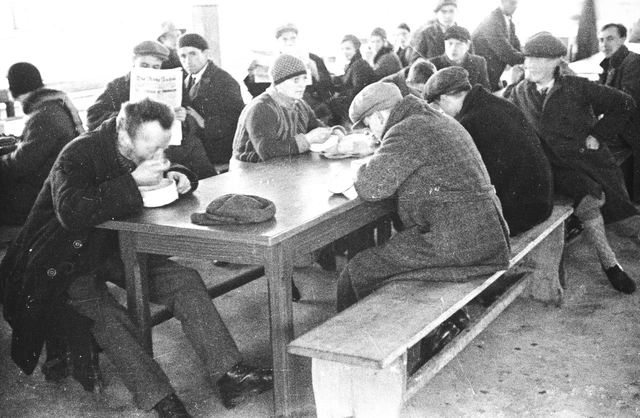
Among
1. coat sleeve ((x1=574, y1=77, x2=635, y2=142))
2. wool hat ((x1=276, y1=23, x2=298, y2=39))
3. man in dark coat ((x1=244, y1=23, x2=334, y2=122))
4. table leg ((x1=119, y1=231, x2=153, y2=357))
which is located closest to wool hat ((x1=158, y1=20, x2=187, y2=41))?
man in dark coat ((x1=244, y1=23, x2=334, y2=122))

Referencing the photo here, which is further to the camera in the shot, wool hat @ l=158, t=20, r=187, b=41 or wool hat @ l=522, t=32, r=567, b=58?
wool hat @ l=158, t=20, r=187, b=41

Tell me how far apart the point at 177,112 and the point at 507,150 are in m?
2.17

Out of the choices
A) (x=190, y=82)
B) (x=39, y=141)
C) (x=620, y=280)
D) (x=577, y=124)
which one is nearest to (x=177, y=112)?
(x=39, y=141)

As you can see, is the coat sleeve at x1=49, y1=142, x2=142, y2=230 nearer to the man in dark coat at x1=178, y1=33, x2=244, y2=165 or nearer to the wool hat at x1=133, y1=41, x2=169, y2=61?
the wool hat at x1=133, y1=41, x2=169, y2=61

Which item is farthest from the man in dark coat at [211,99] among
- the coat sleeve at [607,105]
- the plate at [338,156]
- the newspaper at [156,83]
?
the coat sleeve at [607,105]

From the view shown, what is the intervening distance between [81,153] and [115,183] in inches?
8.5

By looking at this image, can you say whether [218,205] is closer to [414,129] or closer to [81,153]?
[81,153]

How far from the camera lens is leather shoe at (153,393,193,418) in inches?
124

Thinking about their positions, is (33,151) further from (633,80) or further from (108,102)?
(633,80)

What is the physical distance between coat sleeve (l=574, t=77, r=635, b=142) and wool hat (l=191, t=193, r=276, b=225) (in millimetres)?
2882

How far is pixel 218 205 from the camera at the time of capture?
311 cm

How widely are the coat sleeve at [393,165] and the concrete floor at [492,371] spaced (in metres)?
0.82

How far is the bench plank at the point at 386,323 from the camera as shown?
2.69m

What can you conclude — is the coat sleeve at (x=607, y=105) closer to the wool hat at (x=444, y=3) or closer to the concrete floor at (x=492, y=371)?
the concrete floor at (x=492, y=371)
